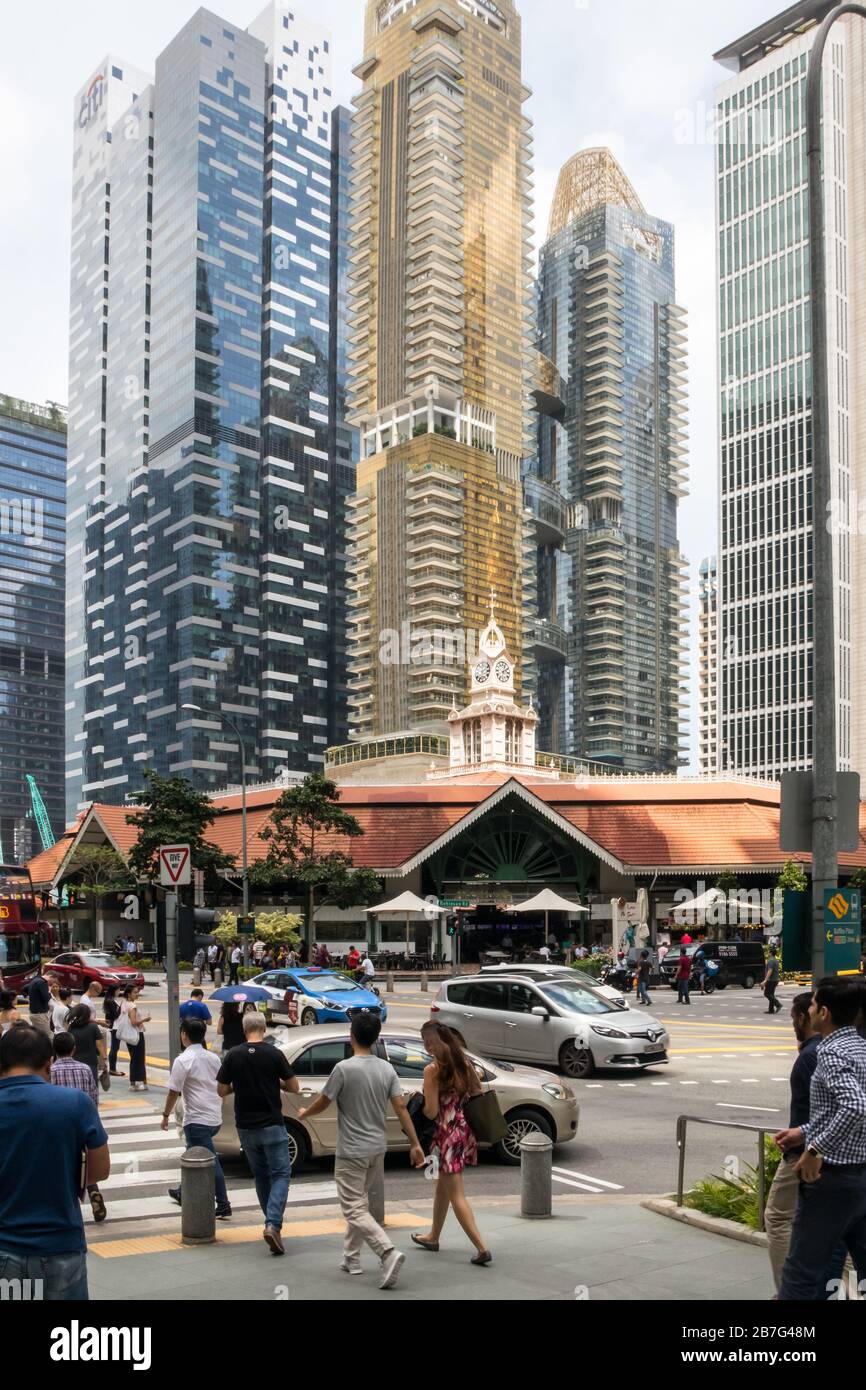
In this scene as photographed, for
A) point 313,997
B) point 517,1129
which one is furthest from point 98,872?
point 517,1129

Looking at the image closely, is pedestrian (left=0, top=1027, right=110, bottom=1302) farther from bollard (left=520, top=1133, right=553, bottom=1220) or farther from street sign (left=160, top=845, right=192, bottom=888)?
street sign (left=160, top=845, right=192, bottom=888)

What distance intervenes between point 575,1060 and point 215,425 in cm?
16083

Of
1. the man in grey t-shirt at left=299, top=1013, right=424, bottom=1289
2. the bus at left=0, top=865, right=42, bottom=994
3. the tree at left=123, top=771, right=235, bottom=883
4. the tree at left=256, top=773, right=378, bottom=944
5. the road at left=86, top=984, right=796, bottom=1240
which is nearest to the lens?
the man in grey t-shirt at left=299, top=1013, right=424, bottom=1289

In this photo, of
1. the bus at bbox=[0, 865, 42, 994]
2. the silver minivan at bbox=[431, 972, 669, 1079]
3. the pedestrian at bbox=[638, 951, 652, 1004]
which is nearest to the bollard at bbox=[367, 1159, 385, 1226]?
the silver minivan at bbox=[431, 972, 669, 1079]

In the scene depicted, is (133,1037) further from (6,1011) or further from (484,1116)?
(484,1116)

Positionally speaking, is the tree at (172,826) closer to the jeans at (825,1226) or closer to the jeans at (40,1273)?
the jeans at (825,1226)

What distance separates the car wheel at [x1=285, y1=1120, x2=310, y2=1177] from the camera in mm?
14164

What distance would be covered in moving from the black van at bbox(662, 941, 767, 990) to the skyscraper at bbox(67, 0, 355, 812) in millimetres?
120045

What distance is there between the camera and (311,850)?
60.0 metres

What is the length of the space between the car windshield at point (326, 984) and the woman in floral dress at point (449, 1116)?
19.6 meters

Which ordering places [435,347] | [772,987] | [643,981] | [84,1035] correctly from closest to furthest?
[84,1035]
[772,987]
[643,981]
[435,347]

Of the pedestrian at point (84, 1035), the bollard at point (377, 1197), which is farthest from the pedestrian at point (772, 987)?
the bollard at point (377, 1197)

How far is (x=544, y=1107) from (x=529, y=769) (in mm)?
86885

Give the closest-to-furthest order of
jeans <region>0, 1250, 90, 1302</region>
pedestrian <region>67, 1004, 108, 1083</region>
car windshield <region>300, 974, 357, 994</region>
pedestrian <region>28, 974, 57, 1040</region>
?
jeans <region>0, 1250, 90, 1302</region>, pedestrian <region>67, 1004, 108, 1083</region>, pedestrian <region>28, 974, 57, 1040</region>, car windshield <region>300, 974, 357, 994</region>
